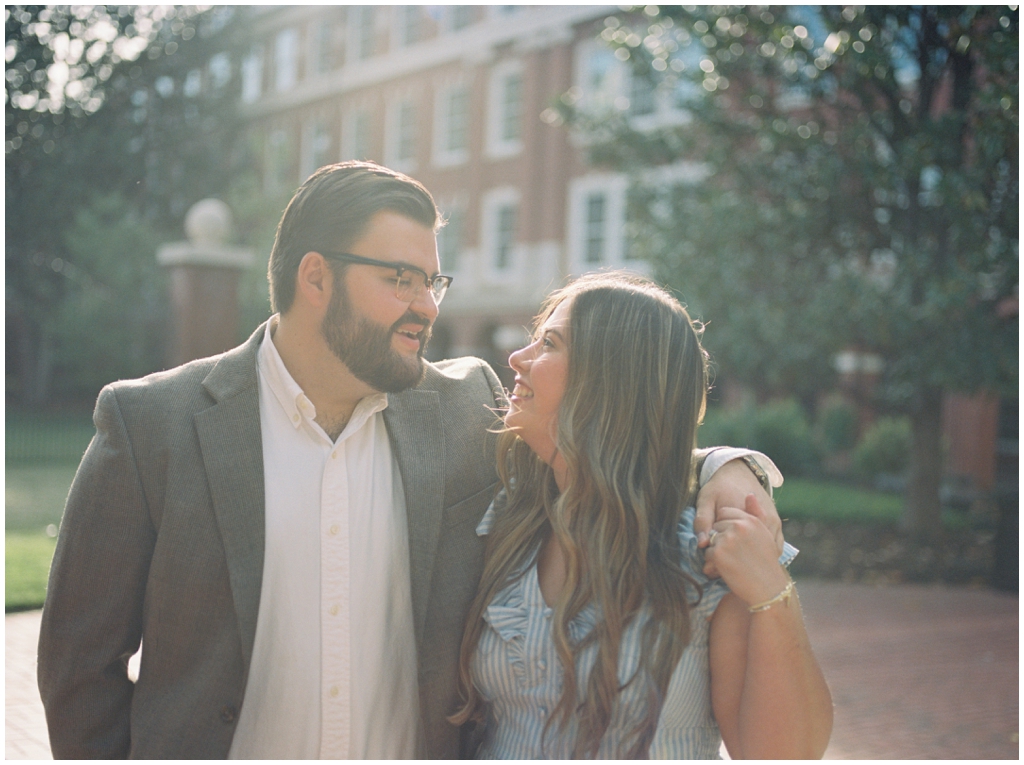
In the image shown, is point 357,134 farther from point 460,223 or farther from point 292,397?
point 292,397

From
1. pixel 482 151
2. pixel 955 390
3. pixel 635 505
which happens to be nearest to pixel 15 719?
pixel 635 505

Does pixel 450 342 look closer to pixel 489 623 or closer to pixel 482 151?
pixel 482 151

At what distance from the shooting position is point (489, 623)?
236 cm

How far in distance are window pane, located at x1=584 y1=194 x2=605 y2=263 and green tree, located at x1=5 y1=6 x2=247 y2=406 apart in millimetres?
11433

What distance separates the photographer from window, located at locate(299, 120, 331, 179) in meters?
31.9

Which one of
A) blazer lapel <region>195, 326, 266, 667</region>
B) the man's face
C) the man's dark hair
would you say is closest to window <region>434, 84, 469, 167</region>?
the man's dark hair

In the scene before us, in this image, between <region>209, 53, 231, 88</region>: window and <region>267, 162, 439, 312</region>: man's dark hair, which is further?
<region>209, 53, 231, 88</region>: window

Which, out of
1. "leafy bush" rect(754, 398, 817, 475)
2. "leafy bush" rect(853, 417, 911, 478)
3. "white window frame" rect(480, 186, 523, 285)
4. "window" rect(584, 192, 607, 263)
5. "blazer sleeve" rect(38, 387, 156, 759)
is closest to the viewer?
"blazer sleeve" rect(38, 387, 156, 759)

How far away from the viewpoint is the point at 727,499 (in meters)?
2.23

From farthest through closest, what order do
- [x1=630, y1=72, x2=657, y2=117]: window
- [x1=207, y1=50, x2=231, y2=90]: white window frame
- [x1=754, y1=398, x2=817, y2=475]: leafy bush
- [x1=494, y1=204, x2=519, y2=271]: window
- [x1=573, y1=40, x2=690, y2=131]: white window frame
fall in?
[x1=207, y1=50, x2=231, y2=90]: white window frame → [x1=494, y1=204, x2=519, y2=271]: window → [x1=630, y1=72, x2=657, y2=117]: window → [x1=573, y1=40, x2=690, y2=131]: white window frame → [x1=754, y1=398, x2=817, y2=475]: leafy bush

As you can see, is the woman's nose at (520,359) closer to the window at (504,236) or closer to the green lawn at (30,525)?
the green lawn at (30,525)

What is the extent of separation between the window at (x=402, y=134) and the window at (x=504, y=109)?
3123 millimetres

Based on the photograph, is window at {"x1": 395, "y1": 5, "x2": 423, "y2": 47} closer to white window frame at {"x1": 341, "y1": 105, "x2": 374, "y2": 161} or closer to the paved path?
white window frame at {"x1": 341, "y1": 105, "x2": 374, "y2": 161}

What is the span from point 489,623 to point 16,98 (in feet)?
72.1
